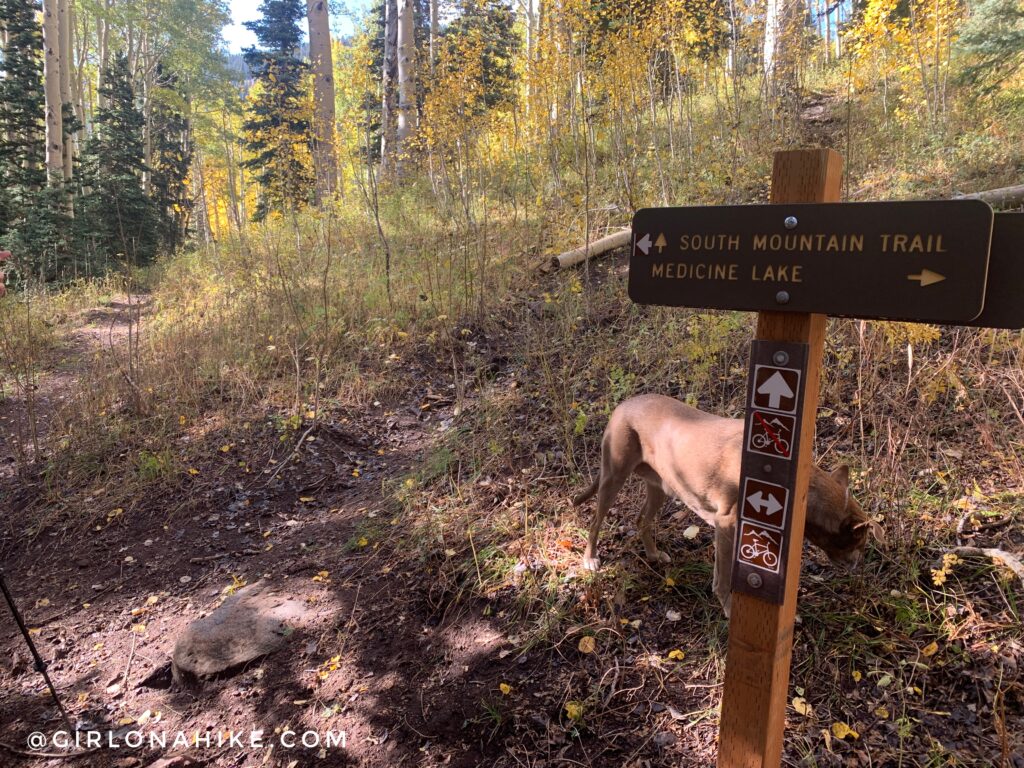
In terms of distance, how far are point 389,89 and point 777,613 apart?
16338 mm

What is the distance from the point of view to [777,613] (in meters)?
1.76

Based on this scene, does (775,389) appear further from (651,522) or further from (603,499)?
(651,522)

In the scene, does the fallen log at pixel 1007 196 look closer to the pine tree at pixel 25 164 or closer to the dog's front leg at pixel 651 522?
the dog's front leg at pixel 651 522

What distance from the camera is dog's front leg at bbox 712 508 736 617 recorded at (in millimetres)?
2850

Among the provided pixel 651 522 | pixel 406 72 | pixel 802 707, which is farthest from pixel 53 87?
pixel 802 707

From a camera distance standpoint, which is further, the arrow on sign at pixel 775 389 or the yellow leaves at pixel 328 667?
the yellow leaves at pixel 328 667

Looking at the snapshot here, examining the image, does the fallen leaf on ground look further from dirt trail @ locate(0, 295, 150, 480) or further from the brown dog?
dirt trail @ locate(0, 295, 150, 480)

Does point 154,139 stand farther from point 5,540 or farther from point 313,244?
point 5,540

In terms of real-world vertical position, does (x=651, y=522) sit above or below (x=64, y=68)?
below

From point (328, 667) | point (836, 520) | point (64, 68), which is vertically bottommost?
point (328, 667)

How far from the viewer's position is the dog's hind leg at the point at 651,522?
3551 mm

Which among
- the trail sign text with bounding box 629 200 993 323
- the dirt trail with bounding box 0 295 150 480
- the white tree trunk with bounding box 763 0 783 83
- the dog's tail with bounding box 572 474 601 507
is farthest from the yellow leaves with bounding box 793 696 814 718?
the white tree trunk with bounding box 763 0 783 83

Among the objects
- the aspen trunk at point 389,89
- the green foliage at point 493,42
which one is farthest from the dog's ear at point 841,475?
the aspen trunk at point 389,89

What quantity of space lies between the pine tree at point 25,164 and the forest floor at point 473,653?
11084 mm
